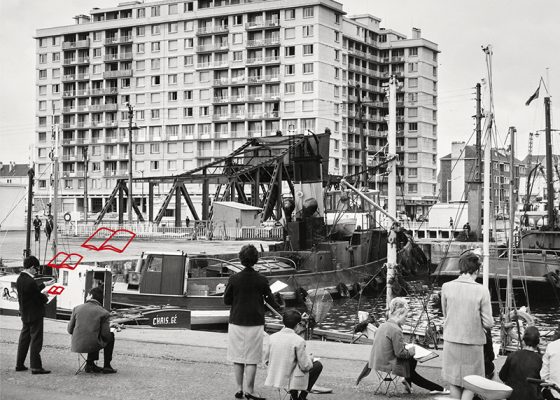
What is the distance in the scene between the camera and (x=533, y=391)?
8.02 metres

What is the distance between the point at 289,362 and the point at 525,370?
2.73m

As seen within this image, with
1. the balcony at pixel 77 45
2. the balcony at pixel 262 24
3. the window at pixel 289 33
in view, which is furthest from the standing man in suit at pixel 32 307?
the balcony at pixel 77 45

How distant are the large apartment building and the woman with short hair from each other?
8046 cm

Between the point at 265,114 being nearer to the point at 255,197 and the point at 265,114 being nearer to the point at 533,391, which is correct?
the point at 255,197

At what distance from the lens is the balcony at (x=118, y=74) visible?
102562 millimetres

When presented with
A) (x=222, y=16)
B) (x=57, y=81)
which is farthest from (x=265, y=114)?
(x=57, y=81)

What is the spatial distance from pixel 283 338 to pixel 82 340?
3.60 meters

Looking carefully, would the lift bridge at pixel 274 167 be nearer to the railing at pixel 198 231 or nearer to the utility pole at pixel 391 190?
the railing at pixel 198 231

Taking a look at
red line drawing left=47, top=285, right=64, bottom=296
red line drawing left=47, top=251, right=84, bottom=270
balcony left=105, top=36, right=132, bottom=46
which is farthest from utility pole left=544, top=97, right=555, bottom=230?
balcony left=105, top=36, right=132, bottom=46

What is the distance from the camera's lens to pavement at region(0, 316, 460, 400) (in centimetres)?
1017

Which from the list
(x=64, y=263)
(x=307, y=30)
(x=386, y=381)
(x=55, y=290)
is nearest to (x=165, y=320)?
(x=55, y=290)

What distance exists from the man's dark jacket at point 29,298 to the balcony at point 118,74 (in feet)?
310

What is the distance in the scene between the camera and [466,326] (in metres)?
8.67

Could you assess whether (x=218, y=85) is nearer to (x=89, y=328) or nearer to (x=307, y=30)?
(x=307, y=30)
